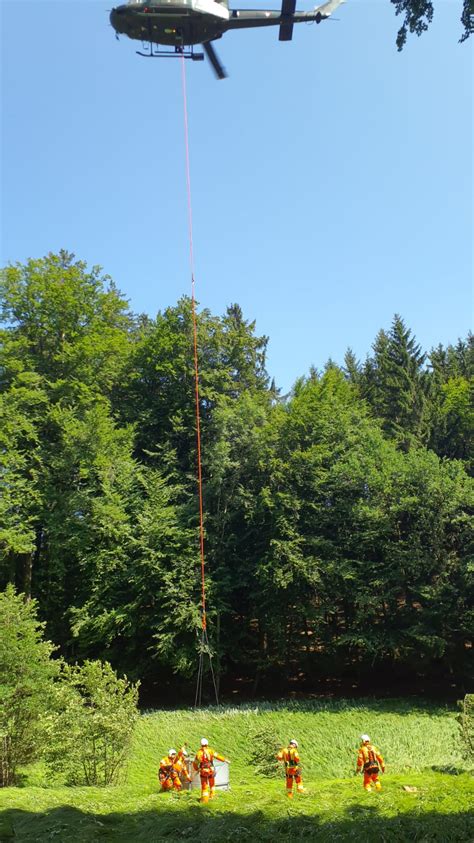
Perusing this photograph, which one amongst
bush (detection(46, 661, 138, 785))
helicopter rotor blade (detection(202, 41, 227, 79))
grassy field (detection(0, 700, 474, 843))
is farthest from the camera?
bush (detection(46, 661, 138, 785))

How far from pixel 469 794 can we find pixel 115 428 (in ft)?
87.1

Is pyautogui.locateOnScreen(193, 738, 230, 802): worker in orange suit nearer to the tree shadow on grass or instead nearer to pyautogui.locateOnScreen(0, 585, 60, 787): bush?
the tree shadow on grass

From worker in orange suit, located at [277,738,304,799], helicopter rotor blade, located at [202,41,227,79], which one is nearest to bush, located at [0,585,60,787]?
A: worker in orange suit, located at [277,738,304,799]

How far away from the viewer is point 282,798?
10.5 meters

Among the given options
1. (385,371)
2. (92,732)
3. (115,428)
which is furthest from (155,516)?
(385,371)

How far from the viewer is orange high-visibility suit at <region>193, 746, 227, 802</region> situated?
445 inches

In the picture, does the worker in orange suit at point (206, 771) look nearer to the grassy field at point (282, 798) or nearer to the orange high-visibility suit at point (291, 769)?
the grassy field at point (282, 798)

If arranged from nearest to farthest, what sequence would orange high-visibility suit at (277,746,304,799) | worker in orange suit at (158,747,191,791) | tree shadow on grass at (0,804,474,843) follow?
tree shadow on grass at (0,804,474,843) → orange high-visibility suit at (277,746,304,799) → worker in orange suit at (158,747,191,791)

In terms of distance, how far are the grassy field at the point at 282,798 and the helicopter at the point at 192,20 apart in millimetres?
12264

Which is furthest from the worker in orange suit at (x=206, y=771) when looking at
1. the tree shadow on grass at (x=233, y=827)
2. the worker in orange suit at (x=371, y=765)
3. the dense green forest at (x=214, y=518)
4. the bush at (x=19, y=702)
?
the dense green forest at (x=214, y=518)

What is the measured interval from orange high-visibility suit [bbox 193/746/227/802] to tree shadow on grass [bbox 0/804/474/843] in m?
1.90

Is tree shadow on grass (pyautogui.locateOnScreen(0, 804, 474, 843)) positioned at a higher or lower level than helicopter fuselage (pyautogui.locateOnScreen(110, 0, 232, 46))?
lower

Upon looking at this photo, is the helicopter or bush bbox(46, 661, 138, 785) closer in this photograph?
the helicopter

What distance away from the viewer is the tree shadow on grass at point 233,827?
708cm
